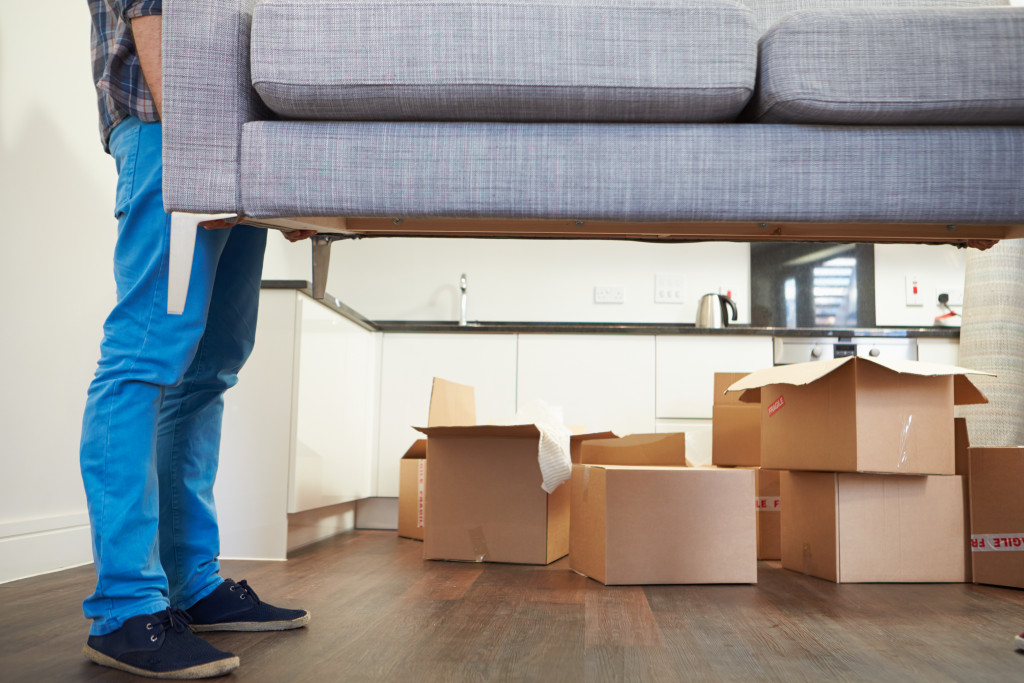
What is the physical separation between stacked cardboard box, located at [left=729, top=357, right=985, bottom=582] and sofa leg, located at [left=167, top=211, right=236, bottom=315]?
125 cm

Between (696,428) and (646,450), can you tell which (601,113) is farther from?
(696,428)

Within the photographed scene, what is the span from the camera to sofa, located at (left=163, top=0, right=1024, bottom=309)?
2.68 feet

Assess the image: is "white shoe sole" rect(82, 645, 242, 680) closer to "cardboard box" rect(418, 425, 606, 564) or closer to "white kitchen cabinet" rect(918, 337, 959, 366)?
"cardboard box" rect(418, 425, 606, 564)

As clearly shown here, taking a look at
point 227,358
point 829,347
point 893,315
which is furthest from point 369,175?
point 893,315

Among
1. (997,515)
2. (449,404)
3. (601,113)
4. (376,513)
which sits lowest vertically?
(376,513)

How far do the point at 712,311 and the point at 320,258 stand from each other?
7.87 ft

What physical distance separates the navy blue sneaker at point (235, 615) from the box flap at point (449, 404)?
2.81ft

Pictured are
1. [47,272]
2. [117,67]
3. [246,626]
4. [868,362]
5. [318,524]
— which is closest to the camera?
[117,67]

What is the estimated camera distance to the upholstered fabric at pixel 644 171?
0.82 meters

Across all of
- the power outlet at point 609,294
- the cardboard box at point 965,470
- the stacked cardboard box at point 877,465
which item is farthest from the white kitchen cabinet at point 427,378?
the cardboard box at point 965,470

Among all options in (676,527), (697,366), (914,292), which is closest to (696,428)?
(697,366)

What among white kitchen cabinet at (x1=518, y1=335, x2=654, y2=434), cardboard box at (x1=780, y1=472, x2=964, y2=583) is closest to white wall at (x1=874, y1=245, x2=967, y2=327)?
white kitchen cabinet at (x1=518, y1=335, x2=654, y2=434)

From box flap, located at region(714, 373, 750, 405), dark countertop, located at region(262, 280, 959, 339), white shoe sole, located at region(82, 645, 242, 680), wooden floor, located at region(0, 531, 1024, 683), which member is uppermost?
dark countertop, located at region(262, 280, 959, 339)

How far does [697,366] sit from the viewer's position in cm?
290
